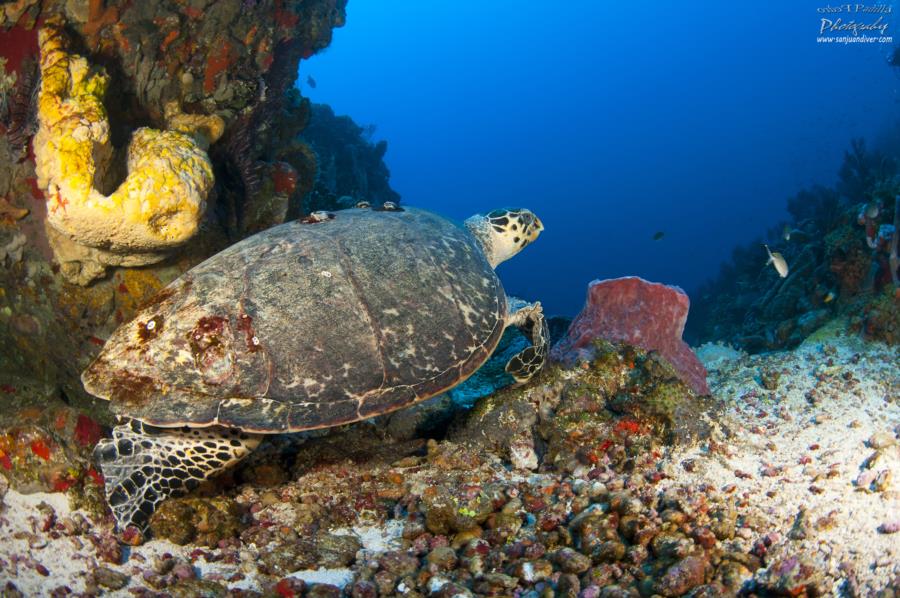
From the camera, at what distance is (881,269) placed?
5.38 metres

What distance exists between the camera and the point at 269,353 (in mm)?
3055

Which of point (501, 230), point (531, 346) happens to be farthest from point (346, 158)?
point (531, 346)

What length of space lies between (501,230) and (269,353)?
11.3 ft

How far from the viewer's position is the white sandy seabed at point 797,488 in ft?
7.27

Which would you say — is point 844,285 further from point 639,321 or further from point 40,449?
point 40,449

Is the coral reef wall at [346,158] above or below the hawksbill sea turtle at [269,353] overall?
above

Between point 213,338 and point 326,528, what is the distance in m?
1.39

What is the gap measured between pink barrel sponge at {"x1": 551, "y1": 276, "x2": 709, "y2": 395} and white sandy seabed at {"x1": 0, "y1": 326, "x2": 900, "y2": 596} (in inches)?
21.6

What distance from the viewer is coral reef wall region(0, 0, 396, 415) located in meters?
3.50

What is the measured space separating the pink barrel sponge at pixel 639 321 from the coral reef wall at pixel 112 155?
369 cm

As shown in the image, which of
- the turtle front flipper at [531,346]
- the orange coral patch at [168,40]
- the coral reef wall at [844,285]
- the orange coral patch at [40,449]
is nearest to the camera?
the orange coral patch at [40,449]

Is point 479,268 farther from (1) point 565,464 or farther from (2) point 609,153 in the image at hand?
(2) point 609,153

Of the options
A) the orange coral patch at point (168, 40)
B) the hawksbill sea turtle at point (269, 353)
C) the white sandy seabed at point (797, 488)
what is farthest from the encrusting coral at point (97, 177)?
the white sandy seabed at point (797, 488)

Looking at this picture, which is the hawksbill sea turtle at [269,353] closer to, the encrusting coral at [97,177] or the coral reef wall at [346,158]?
the encrusting coral at [97,177]
